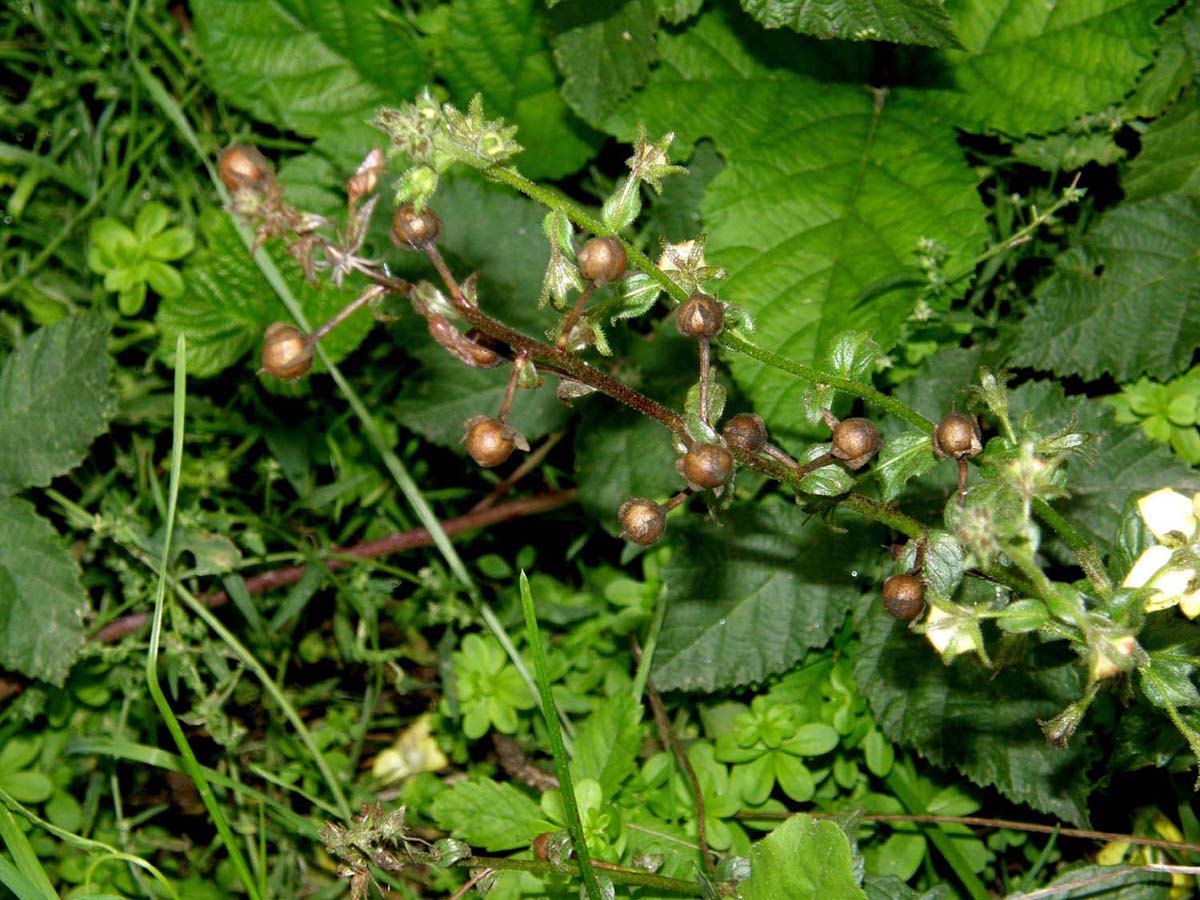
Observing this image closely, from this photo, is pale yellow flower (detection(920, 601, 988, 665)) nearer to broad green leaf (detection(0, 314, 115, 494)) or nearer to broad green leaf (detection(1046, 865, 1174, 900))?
broad green leaf (detection(1046, 865, 1174, 900))

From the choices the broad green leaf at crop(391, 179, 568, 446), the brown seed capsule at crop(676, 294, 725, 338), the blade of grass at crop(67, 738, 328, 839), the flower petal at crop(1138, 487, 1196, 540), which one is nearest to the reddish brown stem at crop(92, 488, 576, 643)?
the broad green leaf at crop(391, 179, 568, 446)

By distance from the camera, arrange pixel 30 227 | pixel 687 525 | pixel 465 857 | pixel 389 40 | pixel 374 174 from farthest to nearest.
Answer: pixel 30 227, pixel 389 40, pixel 687 525, pixel 465 857, pixel 374 174

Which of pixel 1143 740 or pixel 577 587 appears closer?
pixel 1143 740

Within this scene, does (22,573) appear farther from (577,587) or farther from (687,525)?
(687,525)

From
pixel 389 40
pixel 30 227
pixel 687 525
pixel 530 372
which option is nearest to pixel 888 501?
pixel 530 372

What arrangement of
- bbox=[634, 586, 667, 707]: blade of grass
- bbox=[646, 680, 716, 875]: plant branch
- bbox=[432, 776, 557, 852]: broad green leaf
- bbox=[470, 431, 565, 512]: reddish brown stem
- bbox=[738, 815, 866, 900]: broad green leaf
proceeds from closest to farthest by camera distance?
bbox=[738, 815, 866, 900]: broad green leaf < bbox=[432, 776, 557, 852]: broad green leaf < bbox=[646, 680, 716, 875]: plant branch < bbox=[634, 586, 667, 707]: blade of grass < bbox=[470, 431, 565, 512]: reddish brown stem

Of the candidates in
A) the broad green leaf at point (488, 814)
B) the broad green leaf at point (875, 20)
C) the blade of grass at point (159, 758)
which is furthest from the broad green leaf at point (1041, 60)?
the blade of grass at point (159, 758)
